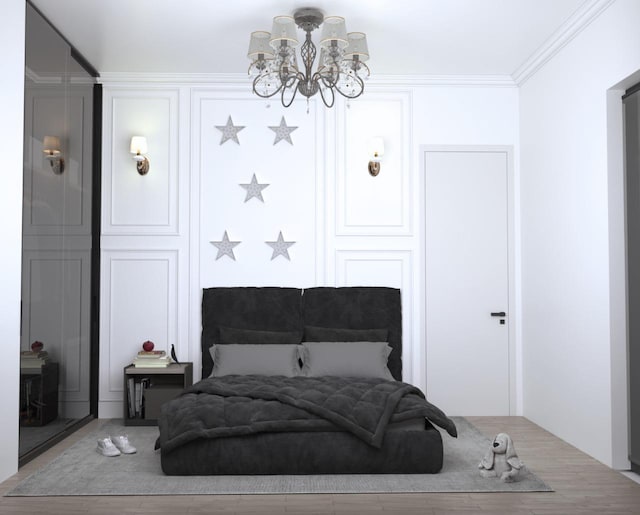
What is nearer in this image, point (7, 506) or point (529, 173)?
point (7, 506)

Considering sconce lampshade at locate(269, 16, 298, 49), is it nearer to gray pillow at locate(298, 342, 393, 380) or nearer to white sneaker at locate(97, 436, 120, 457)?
gray pillow at locate(298, 342, 393, 380)

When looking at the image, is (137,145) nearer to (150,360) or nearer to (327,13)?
(150,360)

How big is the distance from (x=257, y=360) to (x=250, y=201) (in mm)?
1422

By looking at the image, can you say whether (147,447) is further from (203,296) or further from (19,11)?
(19,11)

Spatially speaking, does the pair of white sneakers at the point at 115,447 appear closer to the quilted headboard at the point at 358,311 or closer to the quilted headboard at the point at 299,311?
the quilted headboard at the point at 299,311

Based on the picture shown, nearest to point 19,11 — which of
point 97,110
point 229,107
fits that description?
point 97,110

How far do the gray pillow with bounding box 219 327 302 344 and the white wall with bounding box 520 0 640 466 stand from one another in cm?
197

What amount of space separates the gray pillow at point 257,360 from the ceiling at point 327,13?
233 cm

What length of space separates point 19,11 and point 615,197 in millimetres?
3790

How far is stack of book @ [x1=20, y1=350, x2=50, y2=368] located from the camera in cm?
404

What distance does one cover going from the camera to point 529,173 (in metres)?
5.42

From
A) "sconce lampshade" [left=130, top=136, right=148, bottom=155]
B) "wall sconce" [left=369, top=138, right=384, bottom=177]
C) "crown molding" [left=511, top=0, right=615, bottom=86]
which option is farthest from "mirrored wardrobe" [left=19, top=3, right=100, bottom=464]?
"crown molding" [left=511, top=0, right=615, bottom=86]

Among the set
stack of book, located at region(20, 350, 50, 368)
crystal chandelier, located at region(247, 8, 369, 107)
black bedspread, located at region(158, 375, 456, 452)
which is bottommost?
black bedspread, located at region(158, 375, 456, 452)

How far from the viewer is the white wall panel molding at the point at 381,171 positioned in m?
5.67
